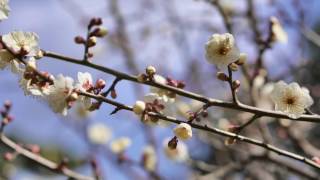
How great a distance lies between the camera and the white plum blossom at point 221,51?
1.64 meters

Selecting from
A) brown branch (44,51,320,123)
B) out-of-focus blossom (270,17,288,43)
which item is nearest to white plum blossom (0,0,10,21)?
brown branch (44,51,320,123)

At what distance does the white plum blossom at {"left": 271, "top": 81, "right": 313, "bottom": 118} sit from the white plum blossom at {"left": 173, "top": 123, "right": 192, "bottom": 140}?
0.95 feet

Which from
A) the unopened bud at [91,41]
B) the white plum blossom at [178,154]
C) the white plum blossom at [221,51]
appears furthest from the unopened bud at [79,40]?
the white plum blossom at [178,154]

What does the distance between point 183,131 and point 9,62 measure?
20.8 inches

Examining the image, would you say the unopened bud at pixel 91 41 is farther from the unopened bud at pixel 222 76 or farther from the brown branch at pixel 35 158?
the brown branch at pixel 35 158

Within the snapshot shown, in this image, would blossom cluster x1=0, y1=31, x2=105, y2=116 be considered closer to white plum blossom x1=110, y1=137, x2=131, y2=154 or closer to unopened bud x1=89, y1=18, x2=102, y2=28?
unopened bud x1=89, y1=18, x2=102, y2=28

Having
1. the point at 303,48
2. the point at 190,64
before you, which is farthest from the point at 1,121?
the point at 190,64

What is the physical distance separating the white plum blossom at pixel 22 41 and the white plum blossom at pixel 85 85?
0.15 metres

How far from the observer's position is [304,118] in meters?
1.59

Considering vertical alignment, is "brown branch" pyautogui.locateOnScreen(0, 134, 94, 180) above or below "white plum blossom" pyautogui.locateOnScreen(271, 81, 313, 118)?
below

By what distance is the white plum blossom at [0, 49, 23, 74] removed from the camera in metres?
1.58

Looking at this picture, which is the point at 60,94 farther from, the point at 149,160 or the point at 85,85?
the point at 149,160

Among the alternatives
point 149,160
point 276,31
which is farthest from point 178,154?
point 276,31

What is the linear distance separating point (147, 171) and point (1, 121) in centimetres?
111
